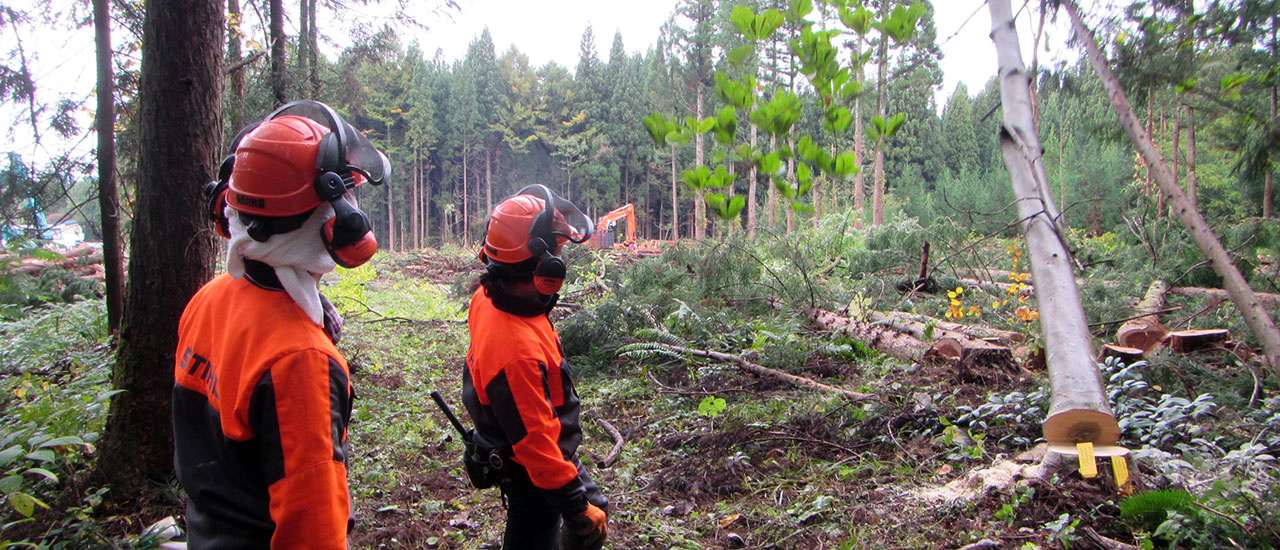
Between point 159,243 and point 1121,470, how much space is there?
4.95m

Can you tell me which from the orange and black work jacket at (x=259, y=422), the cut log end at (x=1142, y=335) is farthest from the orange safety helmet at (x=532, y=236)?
the cut log end at (x=1142, y=335)

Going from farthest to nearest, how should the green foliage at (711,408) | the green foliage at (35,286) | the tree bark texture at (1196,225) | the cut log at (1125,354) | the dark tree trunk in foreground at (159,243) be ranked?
the green foliage at (35,286) < the green foliage at (711,408) < the cut log at (1125,354) < the tree bark texture at (1196,225) < the dark tree trunk in foreground at (159,243)

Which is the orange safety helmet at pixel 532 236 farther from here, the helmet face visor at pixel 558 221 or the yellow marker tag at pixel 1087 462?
the yellow marker tag at pixel 1087 462

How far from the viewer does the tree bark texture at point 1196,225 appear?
354 centimetres

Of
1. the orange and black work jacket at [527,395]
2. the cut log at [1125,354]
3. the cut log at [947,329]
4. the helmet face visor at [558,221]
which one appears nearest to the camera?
the orange and black work jacket at [527,395]

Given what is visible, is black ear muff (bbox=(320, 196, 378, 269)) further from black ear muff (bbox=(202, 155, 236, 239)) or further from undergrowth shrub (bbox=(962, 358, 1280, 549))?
undergrowth shrub (bbox=(962, 358, 1280, 549))

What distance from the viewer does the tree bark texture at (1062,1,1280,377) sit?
3537mm

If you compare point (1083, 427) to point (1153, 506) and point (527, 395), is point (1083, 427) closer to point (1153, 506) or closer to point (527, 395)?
point (1153, 506)

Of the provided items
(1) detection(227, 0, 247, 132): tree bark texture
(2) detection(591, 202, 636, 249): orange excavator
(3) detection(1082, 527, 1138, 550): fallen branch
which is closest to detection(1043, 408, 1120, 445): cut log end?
(3) detection(1082, 527, 1138, 550): fallen branch

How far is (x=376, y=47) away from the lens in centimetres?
1191

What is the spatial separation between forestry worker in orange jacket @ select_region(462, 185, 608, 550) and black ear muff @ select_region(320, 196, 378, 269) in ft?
2.76

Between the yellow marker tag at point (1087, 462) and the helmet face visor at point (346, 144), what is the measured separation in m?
3.35

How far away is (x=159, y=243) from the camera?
335 centimetres

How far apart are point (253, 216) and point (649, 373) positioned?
18.5 ft
